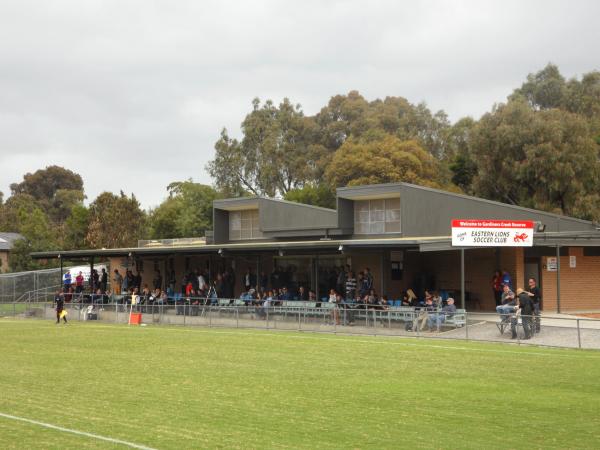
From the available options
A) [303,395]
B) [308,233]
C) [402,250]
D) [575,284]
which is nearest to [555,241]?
[575,284]

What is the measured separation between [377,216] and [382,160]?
2213 cm

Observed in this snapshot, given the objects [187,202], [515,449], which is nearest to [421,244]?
[515,449]

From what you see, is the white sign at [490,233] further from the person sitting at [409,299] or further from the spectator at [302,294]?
the spectator at [302,294]

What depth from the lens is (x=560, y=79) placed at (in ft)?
242

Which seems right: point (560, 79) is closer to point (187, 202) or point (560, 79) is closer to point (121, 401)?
point (187, 202)

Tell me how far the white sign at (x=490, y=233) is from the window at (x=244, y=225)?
2208 centimetres

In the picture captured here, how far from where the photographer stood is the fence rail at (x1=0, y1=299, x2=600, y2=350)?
79.9 ft

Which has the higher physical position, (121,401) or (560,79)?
(560,79)

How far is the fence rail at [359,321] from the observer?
24.4 meters

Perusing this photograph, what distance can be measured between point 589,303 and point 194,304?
666 inches

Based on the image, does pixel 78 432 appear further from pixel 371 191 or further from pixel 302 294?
pixel 371 191

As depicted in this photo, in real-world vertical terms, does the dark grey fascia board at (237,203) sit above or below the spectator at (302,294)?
above

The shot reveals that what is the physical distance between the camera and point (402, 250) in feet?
120

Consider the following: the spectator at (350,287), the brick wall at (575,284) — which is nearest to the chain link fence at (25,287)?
the spectator at (350,287)
